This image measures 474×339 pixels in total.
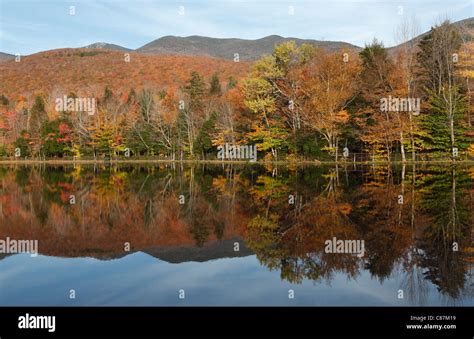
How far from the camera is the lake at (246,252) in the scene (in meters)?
6.77

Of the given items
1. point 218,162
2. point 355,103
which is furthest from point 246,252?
point 218,162

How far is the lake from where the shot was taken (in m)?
6.77

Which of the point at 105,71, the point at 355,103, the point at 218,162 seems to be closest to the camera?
the point at 355,103

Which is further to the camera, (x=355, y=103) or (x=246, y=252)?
(x=355, y=103)

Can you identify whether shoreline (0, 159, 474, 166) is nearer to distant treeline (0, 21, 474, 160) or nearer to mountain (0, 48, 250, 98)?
distant treeline (0, 21, 474, 160)

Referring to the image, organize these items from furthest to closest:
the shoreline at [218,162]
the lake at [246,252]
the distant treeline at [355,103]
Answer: the shoreline at [218,162] < the distant treeline at [355,103] < the lake at [246,252]

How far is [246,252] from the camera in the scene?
9.53 m

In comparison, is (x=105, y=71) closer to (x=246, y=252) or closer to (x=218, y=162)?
(x=218, y=162)

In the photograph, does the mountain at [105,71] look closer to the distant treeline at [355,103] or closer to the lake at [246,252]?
the distant treeline at [355,103]

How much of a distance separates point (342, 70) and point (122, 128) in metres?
34.4

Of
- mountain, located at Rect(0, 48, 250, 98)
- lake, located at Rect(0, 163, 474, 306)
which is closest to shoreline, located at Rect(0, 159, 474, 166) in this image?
lake, located at Rect(0, 163, 474, 306)

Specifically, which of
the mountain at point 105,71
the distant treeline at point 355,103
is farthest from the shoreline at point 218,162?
the mountain at point 105,71
